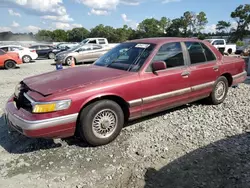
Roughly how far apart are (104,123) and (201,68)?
8.16 feet

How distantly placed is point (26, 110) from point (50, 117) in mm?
478

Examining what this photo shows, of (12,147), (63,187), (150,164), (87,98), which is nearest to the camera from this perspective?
(63,187)

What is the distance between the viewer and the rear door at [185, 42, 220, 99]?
15.0 feet

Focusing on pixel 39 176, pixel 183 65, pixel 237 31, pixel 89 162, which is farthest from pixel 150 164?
pixel 237 31

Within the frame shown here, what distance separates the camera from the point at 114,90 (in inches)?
136

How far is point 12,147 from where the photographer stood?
3578 mm

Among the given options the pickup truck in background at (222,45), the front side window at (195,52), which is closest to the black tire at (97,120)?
the front side window at (195,52)

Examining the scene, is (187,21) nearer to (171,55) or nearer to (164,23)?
(164,23)

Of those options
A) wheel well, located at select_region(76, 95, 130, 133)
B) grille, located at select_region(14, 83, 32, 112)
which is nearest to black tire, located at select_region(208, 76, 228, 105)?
wheel well, located at select_region(76, 95, 130, 133)

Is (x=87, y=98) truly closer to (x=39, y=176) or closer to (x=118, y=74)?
(x=118, y=74)

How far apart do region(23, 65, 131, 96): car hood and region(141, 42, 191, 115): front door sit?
20.1 inches

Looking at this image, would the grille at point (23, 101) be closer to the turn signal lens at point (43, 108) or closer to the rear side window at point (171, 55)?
the turn signal lens at point (43, 108)

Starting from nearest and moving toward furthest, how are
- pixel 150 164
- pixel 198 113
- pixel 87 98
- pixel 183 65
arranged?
pixel 150 164
pixel 87 98
pixel 183 65
pixel 198 113

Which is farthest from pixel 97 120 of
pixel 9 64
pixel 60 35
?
pixel 60 35
